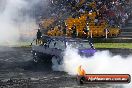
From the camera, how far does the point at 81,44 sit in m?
19.3

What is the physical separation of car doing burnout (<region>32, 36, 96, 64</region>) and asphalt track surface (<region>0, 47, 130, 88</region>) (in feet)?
1.60

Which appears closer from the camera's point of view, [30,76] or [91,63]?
[30,76]

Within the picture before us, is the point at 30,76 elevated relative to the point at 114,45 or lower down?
lower down

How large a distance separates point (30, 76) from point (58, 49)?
3058mm

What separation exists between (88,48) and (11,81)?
5257mm

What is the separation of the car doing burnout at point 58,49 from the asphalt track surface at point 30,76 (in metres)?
0.49

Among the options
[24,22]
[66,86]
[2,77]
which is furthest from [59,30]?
[66,86]

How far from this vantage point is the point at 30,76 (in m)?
16.2

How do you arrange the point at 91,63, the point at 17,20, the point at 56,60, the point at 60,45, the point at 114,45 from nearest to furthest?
the point at 91,63, the point at 56,60, the point at 60,45, the point at 114,45, the point at 17,20

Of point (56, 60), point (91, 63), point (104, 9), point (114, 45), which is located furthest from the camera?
point (104, 9)

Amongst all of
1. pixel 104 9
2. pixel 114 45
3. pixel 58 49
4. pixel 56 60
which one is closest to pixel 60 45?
pixel 58 49

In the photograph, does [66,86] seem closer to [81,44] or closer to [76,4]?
[81,44]

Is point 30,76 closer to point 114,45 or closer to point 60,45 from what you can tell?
point 60,45

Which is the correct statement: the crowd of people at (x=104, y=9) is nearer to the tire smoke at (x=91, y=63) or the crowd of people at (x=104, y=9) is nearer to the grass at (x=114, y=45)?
the grass at (x=114, y=45)
